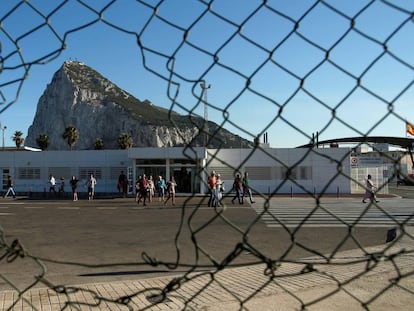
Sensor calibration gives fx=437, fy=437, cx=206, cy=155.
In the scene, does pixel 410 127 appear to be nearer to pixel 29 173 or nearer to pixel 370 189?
pixel 370 189

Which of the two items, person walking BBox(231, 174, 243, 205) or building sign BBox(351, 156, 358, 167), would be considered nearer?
person walking BBox(231, 174, 243, 205)

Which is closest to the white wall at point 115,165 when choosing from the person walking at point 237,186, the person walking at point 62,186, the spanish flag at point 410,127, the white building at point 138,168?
the white building at point 138,168

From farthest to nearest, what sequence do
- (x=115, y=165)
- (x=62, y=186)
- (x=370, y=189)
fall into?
(x=115, y=165)
(x=62, y=186)
(x=370, y=189)

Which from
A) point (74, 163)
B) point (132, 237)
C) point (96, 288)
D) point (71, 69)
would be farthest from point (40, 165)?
point (71, 69)

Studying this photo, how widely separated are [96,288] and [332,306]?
108 inches

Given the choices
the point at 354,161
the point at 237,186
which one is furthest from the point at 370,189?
the point at 354,161

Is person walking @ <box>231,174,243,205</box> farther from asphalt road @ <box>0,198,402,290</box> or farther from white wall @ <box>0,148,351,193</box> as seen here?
white wall @ <box>0,148,351,193</box>

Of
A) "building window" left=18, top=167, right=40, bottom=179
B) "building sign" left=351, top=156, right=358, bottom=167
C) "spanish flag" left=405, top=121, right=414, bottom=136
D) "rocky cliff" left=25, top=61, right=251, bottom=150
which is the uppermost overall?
"rocky cliff" left=25, top=61, right=251, bottom=150

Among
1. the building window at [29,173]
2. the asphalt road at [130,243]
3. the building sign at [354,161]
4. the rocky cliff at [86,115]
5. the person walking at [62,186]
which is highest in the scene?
the rocky cliff at [86,115]

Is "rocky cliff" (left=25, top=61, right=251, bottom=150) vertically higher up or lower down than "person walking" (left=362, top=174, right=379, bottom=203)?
higher up

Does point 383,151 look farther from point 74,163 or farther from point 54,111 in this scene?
point 54,111

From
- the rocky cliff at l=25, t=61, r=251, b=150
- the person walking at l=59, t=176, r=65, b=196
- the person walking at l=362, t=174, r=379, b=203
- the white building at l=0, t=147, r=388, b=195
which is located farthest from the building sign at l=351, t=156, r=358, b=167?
the rocky cliff at l=25, t=61, r=251, b=150

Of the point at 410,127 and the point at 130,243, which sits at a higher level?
the point at 410,127

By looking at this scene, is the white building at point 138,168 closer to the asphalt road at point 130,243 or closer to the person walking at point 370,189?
the person walking at point 370,189
